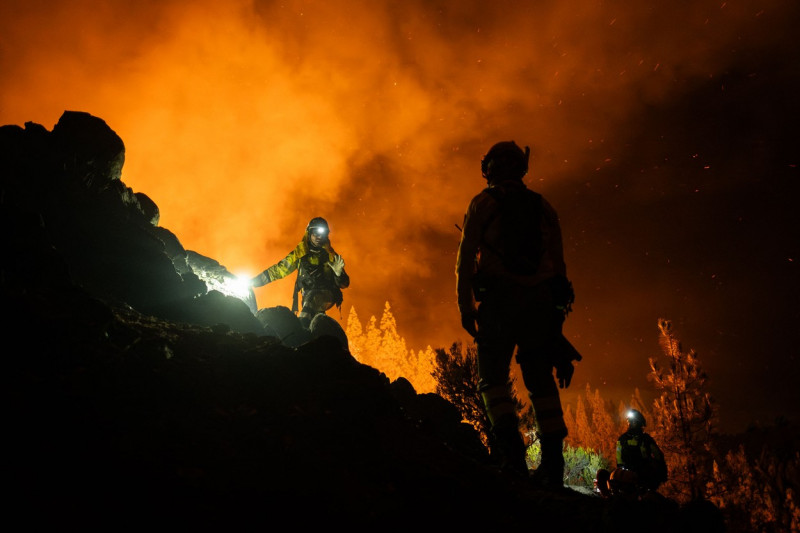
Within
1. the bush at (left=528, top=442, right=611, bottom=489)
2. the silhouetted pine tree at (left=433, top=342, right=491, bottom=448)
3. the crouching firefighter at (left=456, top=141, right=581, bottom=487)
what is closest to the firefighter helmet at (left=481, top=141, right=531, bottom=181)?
the crouching firefighter at (left=456, top=141, right=581, bottom=487)

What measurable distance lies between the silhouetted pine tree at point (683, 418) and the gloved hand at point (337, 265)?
1082 inches

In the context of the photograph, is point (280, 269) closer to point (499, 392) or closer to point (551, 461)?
point (499, 392)

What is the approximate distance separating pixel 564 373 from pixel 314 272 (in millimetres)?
8071

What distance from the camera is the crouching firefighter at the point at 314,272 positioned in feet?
35.6

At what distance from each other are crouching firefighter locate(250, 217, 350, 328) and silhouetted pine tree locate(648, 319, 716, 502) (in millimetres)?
27377

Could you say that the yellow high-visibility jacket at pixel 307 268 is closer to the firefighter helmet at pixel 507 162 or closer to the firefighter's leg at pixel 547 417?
the firefighter helmet at pixel 507 162

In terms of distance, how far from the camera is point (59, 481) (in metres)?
2.24

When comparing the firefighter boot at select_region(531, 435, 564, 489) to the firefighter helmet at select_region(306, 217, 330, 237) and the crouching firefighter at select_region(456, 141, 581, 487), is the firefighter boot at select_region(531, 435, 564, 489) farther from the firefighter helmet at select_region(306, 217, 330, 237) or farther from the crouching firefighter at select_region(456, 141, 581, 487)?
the firefighter helmet at select_region(306, 217, 330, 237)

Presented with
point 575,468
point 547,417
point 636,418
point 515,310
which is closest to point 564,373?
point 547,417

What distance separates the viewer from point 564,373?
4.18m

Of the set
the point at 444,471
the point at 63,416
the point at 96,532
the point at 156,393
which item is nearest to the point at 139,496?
the point at 96,532

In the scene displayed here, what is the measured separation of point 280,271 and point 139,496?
886cm

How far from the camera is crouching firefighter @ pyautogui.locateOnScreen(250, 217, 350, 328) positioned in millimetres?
10859

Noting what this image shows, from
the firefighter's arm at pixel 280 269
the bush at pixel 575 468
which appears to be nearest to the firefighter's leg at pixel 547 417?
the firefighter's arm at pixel 280 269
